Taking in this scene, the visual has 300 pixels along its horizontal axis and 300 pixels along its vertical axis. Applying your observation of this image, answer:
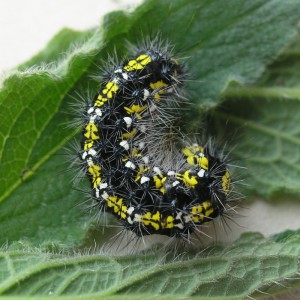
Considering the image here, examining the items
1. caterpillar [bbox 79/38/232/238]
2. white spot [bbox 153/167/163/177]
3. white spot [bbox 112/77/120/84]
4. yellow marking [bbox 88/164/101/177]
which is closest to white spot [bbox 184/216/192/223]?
caterpillar [bbox 79/38/232/238]

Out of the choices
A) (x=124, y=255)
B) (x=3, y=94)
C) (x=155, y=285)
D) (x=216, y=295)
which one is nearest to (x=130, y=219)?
(x=124, y=255)

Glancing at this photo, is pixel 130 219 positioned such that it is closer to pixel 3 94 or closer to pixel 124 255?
pixel 124 255

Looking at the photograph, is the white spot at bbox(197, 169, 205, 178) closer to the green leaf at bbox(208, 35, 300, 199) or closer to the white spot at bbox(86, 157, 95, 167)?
the green leaf at bbox(208, 35, 300, 199)

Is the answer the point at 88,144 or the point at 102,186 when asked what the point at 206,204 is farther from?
the point at 88,144

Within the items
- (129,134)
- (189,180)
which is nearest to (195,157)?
(189,180)

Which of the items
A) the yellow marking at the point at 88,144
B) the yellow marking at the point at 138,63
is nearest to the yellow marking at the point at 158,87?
the yellow marking at the point at 138,63

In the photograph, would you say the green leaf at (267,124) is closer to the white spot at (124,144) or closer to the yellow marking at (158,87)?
the yellow marking at (158,87)
